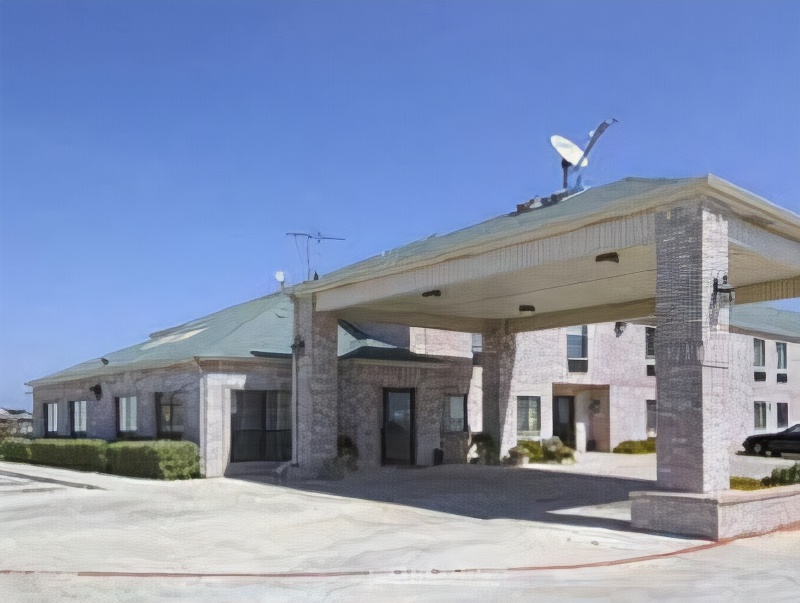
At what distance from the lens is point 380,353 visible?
23.3 m

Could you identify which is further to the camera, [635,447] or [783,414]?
[783,414]

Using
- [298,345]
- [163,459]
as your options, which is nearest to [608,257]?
[298,345]

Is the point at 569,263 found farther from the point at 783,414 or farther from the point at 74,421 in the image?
the point at 783,414

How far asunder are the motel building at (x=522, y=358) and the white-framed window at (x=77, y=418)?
8 centimetres

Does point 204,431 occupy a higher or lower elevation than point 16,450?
higher

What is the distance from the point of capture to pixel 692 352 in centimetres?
1222

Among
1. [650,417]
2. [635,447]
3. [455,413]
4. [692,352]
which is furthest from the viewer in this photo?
[650,417]

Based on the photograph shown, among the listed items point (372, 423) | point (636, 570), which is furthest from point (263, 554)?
point (372, 423)

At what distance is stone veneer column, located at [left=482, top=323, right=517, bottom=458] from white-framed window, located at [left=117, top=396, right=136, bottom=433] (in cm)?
1022

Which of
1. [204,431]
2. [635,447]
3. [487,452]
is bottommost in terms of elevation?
[635,447]

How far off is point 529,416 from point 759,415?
11095mm

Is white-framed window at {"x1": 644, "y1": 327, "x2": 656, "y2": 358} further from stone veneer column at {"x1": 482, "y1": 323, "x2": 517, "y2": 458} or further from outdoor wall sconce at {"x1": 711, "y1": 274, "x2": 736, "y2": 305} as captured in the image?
outdoor wall sconce at {"x1": 711, "y1": 274, "x2": 736, "y2": 305}

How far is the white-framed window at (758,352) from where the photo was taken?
3469cm

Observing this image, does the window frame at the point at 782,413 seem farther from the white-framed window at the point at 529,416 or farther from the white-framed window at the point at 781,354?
the white-framed window at the point at 529,416
